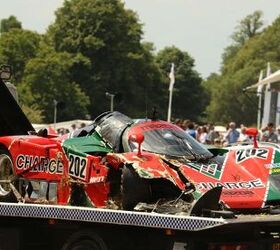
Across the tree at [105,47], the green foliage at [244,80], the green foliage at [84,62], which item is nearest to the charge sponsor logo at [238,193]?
the green foliage at [84,62]

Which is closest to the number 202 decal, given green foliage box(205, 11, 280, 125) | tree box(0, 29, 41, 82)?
tree box(0, 29, 41, 82)

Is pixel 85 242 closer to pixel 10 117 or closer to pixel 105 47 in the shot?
pixel 10 117

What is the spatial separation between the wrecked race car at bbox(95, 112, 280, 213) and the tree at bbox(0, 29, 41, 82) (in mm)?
66881

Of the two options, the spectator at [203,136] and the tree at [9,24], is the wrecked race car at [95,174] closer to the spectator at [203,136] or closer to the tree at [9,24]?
the spectator at [203,136]

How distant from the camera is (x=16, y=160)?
33.8ft

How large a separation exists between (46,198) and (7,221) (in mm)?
518

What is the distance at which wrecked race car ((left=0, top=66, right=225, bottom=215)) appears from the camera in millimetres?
8758

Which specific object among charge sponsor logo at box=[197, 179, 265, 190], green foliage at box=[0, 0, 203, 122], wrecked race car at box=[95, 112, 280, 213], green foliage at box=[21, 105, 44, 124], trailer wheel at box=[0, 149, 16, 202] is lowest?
green foliage at box=[21, 105, 44, 124]

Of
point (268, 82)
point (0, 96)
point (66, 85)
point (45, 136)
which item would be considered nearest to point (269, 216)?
point (45, 136)

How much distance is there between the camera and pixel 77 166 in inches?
376

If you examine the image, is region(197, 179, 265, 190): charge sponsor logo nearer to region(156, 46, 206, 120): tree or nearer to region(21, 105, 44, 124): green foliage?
region(21, 105, 44, 124): green foliage

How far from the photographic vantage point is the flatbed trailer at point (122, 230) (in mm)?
8016

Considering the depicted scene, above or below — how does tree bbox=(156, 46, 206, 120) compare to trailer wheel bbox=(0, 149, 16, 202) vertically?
above

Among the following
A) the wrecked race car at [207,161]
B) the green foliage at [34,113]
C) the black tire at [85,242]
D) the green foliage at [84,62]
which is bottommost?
the green foliage at [34,113]
